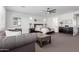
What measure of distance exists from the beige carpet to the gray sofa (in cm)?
16

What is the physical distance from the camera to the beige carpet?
1688 millimetres

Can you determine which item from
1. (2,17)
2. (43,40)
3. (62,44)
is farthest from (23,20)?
(62,44)

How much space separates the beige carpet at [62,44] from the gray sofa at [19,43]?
0.51ft

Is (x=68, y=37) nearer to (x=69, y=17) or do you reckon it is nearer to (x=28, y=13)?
(x=69, y=17)

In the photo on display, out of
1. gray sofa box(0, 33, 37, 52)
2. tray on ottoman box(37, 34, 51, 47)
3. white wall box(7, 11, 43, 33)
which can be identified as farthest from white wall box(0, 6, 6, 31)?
tray on ottoman box(37, 34, 51, 47)

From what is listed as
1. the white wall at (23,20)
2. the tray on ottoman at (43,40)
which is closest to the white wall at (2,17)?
the white wall at (23,20)

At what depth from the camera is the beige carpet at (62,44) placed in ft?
5.54

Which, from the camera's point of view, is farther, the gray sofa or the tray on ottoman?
the tray on ottoman

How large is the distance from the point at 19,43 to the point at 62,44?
1024 millimetres

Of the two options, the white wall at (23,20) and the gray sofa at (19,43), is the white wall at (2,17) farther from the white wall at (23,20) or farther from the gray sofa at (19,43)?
the gray sofa at (19,43)

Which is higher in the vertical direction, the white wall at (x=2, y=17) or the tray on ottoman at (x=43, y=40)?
the white wall at (x=2, y=17)

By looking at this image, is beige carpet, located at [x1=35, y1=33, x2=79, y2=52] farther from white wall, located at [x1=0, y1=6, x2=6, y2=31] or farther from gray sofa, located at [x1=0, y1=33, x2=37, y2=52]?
white wall, located at [x1=0, y1=6, x2=6, y2=31]
